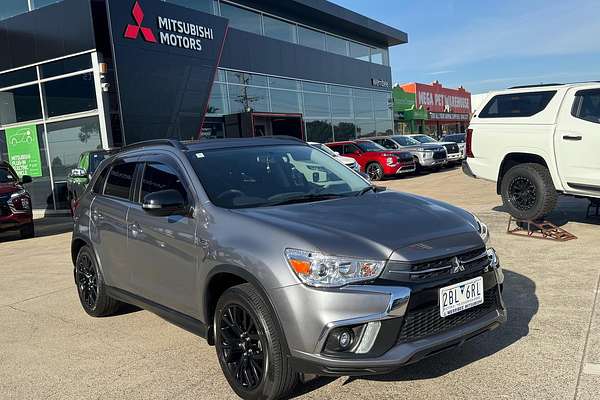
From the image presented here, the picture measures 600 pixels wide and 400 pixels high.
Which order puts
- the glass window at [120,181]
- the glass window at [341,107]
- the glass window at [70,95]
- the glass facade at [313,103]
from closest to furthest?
the glass window at [120,181] → the glass window at [70,95] → the glass facade at [313,103] → the glass window at [341,107]

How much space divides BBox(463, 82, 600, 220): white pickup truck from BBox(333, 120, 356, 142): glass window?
20675 mm

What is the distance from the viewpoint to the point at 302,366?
3.05 meters

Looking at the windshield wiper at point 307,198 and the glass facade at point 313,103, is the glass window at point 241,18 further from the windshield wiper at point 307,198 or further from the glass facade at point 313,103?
the windshield wiper at point 307,198

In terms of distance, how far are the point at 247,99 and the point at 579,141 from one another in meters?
16.7

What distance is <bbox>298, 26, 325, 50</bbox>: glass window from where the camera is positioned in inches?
1085

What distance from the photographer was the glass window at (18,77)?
17500 millimetres

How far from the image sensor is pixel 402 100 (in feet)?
144

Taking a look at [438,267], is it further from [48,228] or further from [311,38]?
Result: [311,38]

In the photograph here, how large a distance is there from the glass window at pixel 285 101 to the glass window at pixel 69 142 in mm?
9501

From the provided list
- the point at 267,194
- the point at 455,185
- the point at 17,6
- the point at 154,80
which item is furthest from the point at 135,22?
the point at 267,194

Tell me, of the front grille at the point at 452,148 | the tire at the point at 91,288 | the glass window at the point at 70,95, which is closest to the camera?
the tire at the point at 91,288

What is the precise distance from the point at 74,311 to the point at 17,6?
15692mm

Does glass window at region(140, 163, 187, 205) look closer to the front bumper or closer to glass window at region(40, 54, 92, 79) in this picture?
the front bumper

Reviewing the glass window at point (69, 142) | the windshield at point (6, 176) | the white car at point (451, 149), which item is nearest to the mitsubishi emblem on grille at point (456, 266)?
the windshield at point (6, 176)
